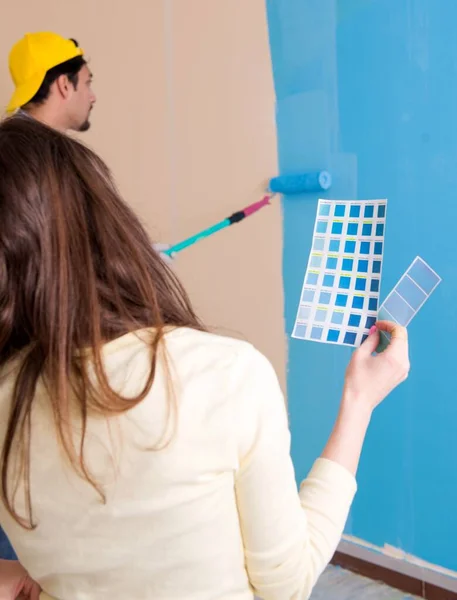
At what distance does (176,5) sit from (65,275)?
1.34 meters

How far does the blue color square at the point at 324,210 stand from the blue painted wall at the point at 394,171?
0.42 m

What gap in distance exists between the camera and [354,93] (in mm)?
1192

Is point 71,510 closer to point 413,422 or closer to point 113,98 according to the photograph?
point 413,422

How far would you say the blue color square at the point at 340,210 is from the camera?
0.76 m

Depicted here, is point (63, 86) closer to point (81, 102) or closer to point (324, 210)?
point (81, 102)

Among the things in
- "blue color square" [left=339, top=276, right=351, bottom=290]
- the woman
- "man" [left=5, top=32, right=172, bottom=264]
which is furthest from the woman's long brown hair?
"man" [left=5, top=32, right=172, bottom=264]

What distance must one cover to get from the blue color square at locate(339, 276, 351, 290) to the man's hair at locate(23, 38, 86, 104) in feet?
3.48

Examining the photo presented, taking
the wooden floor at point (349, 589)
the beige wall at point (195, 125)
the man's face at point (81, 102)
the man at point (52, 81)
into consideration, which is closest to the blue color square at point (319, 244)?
the beige wall at point (195, 125)

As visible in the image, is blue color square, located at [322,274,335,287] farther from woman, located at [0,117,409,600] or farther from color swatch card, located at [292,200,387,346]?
woman, located at [0,117,409,600]

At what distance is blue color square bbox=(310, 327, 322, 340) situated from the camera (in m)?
0.73

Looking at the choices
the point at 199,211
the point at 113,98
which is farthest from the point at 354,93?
the point at 113,98

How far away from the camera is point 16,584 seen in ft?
2.06

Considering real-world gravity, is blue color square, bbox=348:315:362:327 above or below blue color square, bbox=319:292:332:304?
below

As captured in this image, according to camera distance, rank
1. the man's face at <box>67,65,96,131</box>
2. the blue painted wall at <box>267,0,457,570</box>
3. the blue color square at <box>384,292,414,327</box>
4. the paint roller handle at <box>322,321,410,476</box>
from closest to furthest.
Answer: the paint roller handle at <box>322,321,410,476</box>, the blue color square at <box>384,292,414,327</box>, the blue painted wall at <box>267,0,457,570</box>, the man's face at <box>67,65,96,131</box>
